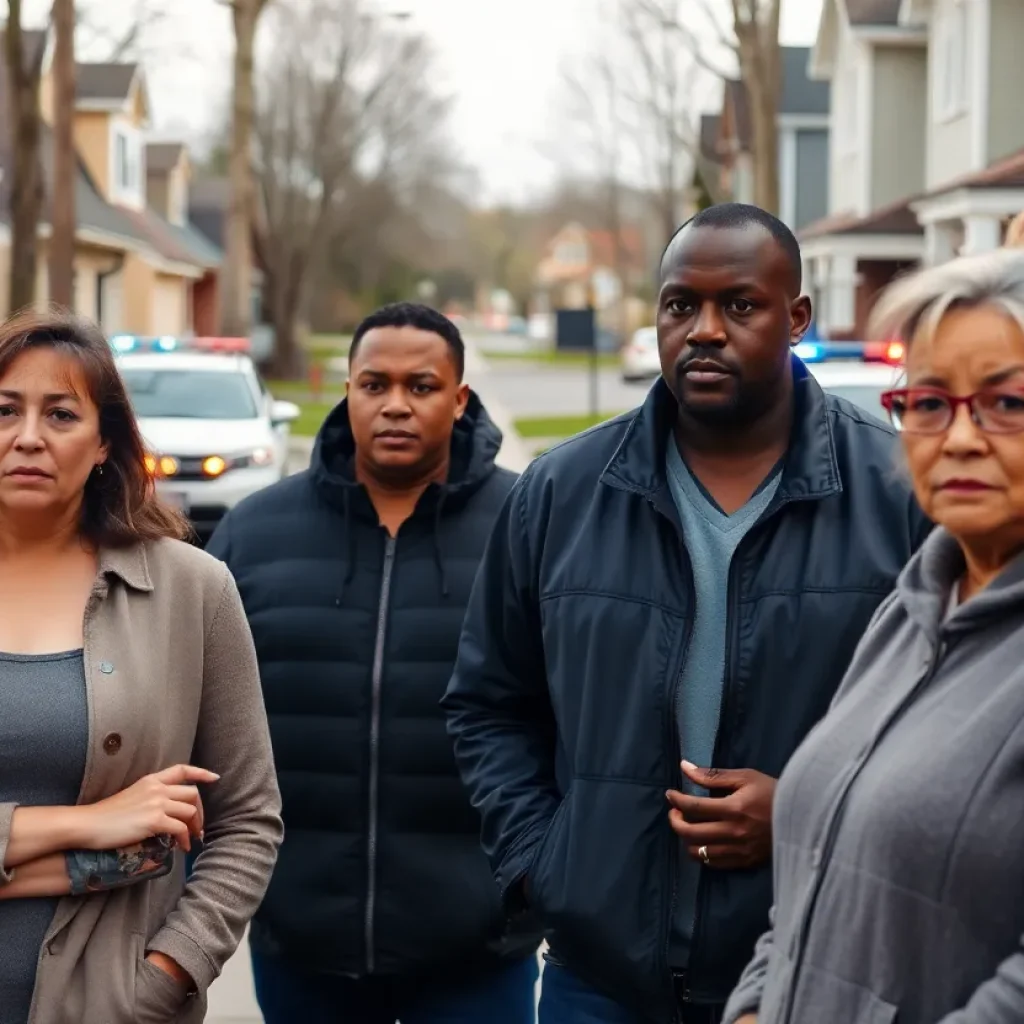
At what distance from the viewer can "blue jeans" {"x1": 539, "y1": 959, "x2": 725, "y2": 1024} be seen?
3.25 meters

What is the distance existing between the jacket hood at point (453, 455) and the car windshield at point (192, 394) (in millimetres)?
13819

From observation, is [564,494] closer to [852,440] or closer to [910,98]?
[852,440]

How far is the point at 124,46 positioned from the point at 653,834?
31.7m

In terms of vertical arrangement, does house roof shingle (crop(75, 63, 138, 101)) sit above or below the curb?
above

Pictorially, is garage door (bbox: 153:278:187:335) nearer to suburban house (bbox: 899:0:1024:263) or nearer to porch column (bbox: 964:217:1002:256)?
suburban house (bbox: 899:0:1024:263)

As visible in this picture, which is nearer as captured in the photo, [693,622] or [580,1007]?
[693,622]

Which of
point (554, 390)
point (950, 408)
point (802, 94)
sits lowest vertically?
point (554, 390)

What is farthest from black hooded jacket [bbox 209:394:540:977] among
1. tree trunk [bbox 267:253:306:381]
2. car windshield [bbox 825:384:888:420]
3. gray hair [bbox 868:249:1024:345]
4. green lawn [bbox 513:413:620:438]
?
tree trunk [bbox 267:253:306:381]

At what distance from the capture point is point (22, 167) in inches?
922

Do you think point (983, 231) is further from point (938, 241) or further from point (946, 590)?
point (946, 590)

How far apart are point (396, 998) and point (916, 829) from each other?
224cm

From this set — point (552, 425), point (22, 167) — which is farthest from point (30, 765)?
point (552, 425)

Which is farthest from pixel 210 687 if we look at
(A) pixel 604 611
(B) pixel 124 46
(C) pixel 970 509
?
(B) pixel 124 46

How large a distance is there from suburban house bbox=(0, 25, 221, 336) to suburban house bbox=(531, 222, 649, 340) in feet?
91.3
